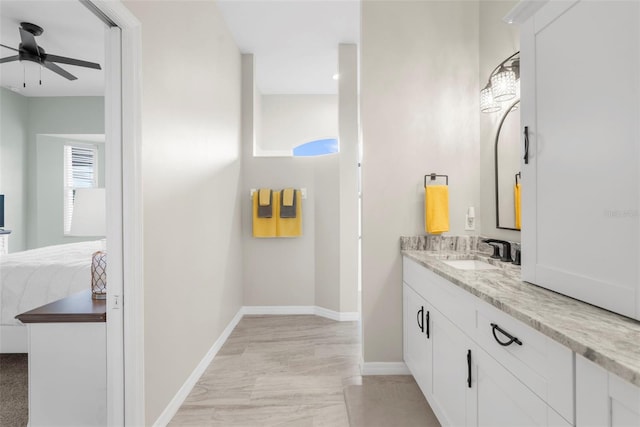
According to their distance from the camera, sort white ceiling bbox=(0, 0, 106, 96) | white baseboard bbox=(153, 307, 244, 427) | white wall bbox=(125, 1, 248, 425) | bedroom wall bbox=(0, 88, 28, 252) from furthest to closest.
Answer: bedroom wall bbox=(0, 88, 28, 252) < white ceiling bbox=(0, 0, 106, 96) < white baseboard bbox=(153, 307, 244, 427) < white wall bbox=(125, 1, 248, 425)

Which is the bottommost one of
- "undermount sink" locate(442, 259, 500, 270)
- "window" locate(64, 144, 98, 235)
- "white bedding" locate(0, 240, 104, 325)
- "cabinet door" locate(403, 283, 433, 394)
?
"cabinet door" locate(403, 283, 433, 394)

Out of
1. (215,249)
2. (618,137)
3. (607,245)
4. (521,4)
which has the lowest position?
(215,249)

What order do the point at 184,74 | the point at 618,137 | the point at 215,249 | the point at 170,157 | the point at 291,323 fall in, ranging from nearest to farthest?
1. the point at 618,137
2. the point at 170,157
3. the point at 184,74
4. the point at 215,249
5. the point at 291,323

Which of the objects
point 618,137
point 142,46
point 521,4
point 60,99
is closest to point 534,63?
point 521,4

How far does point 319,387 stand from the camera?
219 cm

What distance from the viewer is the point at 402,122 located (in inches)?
92.3

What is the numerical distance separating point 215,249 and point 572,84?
2477 millimetres

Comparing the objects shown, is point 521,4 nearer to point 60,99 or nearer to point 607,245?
point 607,245

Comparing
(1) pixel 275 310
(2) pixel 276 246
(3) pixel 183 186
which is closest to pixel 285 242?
(2) pixel 276 246

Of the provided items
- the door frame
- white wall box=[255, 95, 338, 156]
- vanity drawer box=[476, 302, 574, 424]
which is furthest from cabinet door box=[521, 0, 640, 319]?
white wall box=[255, 95, 338, 156]

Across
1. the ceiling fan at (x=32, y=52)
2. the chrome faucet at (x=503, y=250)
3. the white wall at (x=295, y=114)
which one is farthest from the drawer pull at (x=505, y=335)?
the white wall at (x=295, y=114)

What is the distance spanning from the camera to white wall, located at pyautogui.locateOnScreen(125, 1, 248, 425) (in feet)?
5.47

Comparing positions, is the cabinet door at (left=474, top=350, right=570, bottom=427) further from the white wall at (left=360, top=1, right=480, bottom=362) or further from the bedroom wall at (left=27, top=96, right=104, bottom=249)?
the bedroom wall at (left=27, top=96, right=104, bottom=249)

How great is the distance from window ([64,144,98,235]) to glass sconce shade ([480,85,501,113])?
5.01m
